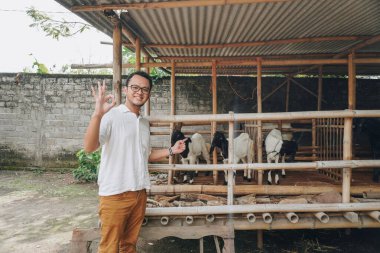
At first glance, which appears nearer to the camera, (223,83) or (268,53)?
(268,53)

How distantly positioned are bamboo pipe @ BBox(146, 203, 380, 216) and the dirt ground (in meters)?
1.57

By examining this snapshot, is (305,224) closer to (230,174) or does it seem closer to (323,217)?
(323,217)

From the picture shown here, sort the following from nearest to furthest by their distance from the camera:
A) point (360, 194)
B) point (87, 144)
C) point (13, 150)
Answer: point (87, 144)
point (360, 194)
point (13, 150)

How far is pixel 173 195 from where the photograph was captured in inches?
163

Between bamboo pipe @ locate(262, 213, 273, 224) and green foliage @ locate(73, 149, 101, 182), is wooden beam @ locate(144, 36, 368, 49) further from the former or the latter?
green foliage @ locate(73, 149, 101, 182)

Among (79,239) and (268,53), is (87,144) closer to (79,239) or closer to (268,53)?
(79,239)

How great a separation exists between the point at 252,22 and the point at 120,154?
3053mm

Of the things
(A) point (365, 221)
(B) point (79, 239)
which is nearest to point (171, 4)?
(B) point (79, 239)

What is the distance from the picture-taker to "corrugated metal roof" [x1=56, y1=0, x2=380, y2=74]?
3.94m

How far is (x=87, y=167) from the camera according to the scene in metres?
8.51

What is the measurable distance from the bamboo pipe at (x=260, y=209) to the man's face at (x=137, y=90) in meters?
1.36

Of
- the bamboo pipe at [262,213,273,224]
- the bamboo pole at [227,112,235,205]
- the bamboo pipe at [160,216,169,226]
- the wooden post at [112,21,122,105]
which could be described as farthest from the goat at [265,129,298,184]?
the wooden post at [112,21,122,105]

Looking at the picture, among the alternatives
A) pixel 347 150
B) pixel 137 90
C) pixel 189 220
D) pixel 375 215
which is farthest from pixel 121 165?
pixel 375 215

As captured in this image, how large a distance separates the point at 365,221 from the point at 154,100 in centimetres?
656
